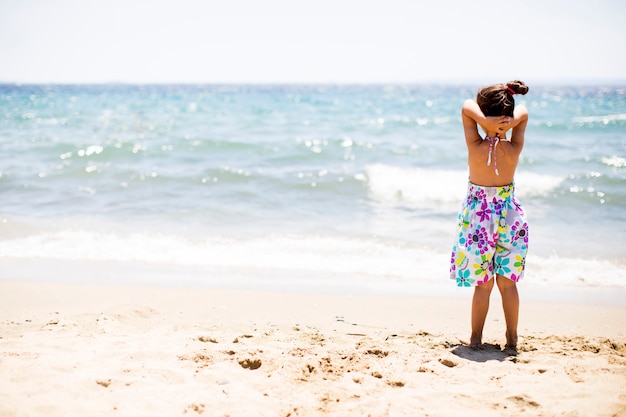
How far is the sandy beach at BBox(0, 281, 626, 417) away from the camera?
2760 mm

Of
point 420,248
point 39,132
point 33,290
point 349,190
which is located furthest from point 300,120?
point 33,290

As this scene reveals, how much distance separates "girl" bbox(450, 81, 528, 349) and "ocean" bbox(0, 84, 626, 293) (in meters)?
1.85

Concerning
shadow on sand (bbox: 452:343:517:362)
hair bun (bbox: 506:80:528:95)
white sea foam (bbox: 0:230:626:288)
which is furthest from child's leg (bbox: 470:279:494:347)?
white sea foam (bbox: 0:230:626:288)

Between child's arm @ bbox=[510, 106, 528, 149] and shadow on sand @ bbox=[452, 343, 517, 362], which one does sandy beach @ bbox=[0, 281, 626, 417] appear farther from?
child's arm @ bbox=[510, 106, 528, 149]

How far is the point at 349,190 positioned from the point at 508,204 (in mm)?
6747

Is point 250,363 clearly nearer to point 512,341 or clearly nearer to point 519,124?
point 512,341

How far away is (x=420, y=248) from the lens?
669 cm

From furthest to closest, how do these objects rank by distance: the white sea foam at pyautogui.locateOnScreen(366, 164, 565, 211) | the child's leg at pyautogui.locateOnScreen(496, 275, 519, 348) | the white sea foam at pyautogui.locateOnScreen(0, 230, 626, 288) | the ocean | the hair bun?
the white sea foam at pyautogui.locateOnScreen(366, 164, 565, 211), the ocean, the white sea foam at pyautogui.locateOnScreen(0, 230, 626, 288), the child's leg at pyautogui.locateOnScreen(496, 275, 519, 348), the hair bun

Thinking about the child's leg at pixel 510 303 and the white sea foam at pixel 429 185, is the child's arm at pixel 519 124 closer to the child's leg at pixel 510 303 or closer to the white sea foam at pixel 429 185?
the child's leg at pixel 510 303

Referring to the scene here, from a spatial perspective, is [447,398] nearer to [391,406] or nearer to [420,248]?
[391,406]

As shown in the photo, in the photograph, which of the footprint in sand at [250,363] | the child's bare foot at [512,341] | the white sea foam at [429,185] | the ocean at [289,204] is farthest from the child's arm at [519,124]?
the white sea foam at [429,185]

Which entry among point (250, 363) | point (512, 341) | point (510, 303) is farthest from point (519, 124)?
point (250, 363)

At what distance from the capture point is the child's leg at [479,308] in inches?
140

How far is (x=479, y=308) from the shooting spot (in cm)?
360
